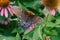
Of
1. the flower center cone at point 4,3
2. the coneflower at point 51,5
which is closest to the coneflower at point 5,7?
the flower center cone at point 4,3

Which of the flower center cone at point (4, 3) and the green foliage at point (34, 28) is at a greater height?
the flower center cone at point (4, 3)

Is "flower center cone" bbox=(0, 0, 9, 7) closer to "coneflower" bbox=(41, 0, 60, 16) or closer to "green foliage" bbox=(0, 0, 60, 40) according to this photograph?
"green foliage" bbox=(0, 0, 60, 40)

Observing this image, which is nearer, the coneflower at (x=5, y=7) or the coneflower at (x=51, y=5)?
the coneflower at (x=51, y=5)

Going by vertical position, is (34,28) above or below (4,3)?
below

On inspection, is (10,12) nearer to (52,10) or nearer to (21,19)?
(21,19)

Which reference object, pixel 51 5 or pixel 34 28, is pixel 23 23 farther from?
pixel 51 5

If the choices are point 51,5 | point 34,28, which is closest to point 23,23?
point 34,28

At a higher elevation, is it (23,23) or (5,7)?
(5,7)

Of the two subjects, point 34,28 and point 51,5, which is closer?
point 51,5

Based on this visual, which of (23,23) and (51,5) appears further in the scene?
(23,23)

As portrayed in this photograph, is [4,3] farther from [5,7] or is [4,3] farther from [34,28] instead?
[34,28]

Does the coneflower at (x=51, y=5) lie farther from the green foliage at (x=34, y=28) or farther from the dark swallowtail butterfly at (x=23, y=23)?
the dark swallowtail butterfly at (x=23, y=23)
